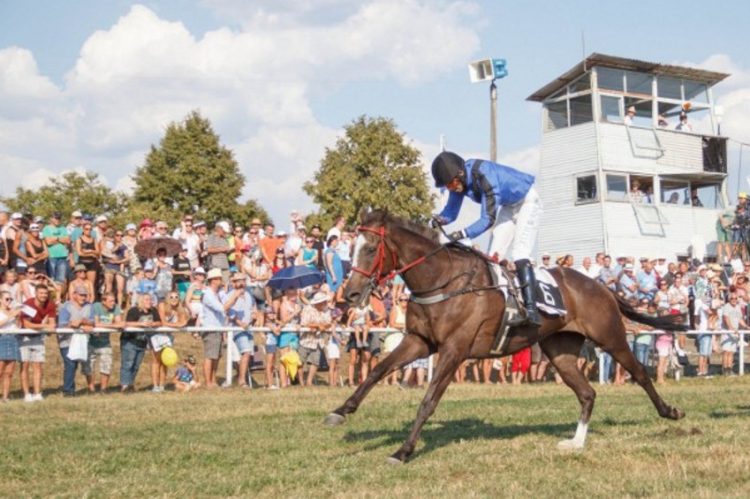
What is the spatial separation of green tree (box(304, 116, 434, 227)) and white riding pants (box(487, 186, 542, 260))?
157 ft

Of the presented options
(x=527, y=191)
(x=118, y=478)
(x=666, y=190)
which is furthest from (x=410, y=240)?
(x=666, y=190)

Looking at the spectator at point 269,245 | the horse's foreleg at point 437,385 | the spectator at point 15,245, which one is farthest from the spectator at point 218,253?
the horse's foreleg at point 437,385

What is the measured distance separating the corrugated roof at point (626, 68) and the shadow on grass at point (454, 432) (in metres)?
30.4

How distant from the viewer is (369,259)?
9000 mm

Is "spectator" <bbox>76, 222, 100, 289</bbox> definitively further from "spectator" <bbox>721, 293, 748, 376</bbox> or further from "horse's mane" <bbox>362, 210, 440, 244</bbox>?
"spectator" <bbox>721, 293, 748, 376</bbox>

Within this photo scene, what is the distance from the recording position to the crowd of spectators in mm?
16750

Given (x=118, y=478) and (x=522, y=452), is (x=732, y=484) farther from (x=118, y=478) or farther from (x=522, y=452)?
(x=118, y=478)

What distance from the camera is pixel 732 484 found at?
724 cm

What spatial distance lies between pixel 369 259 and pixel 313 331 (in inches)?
387

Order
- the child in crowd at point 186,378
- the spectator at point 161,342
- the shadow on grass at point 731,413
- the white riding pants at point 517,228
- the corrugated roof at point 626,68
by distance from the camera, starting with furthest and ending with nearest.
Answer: the corrugated roof at point 626,68 < the child in crowd at point 186,378 < the spectator at point 161,342 < the shadow on grass at point 731,413 < the white riding pants at point 517,228

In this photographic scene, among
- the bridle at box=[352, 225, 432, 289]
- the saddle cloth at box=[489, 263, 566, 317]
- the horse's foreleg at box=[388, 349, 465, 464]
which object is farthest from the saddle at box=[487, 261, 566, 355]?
the bridle at box=[352, 225, 432, 289]

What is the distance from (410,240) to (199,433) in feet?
11.6

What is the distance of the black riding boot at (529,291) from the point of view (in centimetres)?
953

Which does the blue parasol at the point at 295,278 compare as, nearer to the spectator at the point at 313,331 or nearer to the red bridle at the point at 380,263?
the spectator at the point at 313,331
